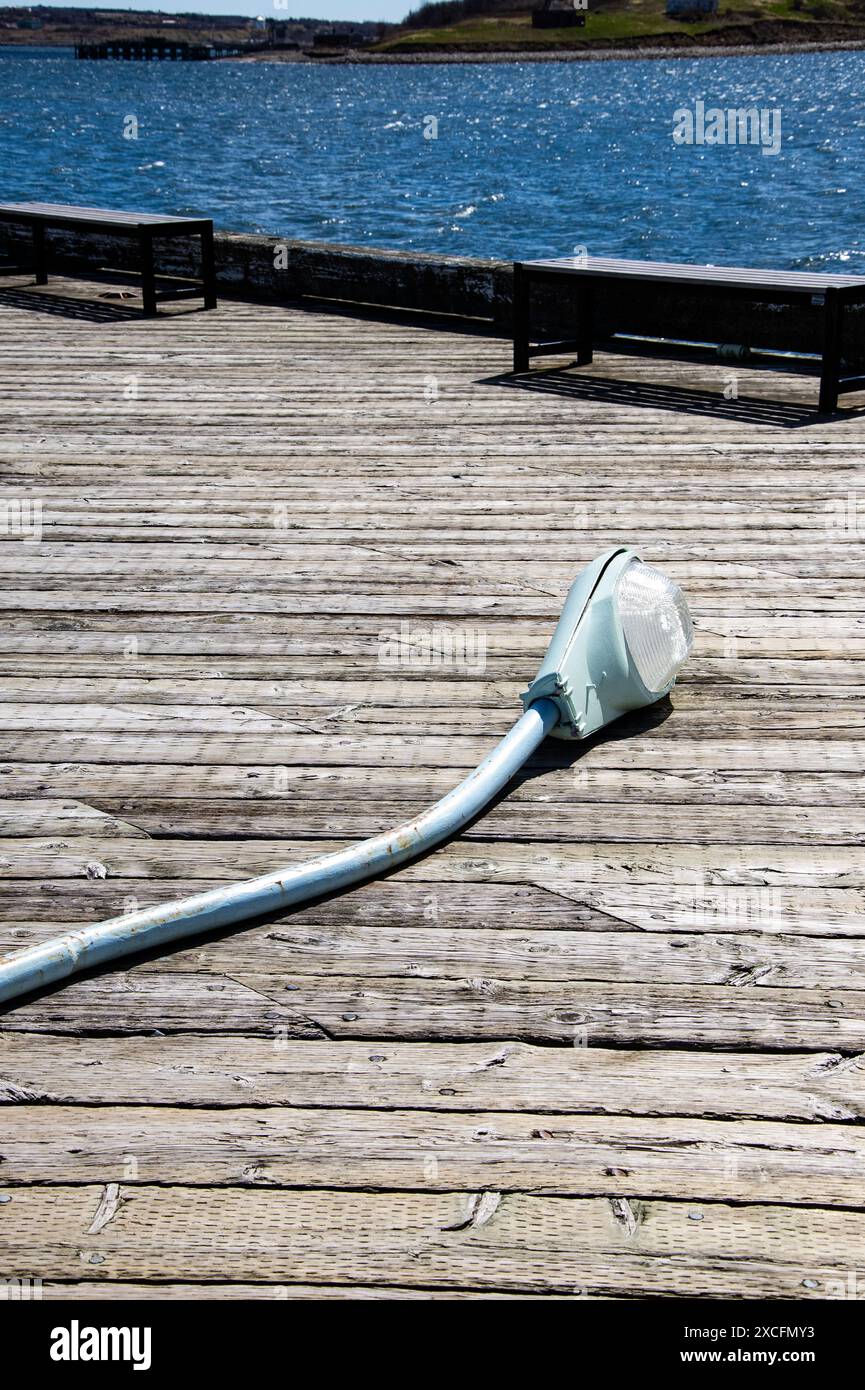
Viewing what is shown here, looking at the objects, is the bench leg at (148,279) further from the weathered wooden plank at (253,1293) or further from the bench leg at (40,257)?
the weathered wooden plank at (253,1293)

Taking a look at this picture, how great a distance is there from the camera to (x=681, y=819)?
11.2ft

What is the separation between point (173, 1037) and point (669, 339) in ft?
24.1

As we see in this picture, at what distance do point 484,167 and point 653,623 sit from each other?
52.8 meters

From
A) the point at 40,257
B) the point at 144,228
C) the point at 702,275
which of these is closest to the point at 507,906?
the point at 702,275

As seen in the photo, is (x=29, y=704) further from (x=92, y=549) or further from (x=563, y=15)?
(x=563, y=15)

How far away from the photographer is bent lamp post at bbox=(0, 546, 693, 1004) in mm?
2834

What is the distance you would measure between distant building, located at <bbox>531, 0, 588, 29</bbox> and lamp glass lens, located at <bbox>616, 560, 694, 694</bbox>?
148981 millimetres

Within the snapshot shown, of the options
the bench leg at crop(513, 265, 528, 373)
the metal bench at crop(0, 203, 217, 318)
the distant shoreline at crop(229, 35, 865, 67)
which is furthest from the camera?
the distant shoreline at crop(229, 35, 865, 67)

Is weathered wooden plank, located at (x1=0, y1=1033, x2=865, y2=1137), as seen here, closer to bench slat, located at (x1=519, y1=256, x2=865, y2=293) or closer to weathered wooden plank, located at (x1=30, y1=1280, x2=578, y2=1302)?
weathered wooden plank, located at (x1=30, y1=1280, x2=578, y2=1302)

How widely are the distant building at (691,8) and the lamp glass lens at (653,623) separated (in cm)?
14891

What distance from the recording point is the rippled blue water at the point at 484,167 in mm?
34406

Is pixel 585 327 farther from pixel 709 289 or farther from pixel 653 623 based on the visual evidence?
pixel 653 623

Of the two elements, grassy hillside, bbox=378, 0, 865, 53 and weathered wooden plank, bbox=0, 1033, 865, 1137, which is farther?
grassy hillside, bbox=378, 0, 865, 53

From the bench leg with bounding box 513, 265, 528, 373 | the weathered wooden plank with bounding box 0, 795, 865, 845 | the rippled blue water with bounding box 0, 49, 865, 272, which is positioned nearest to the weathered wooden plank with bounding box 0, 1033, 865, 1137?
the weathered wooden plank with bounding box 0, 795, 865, 845
